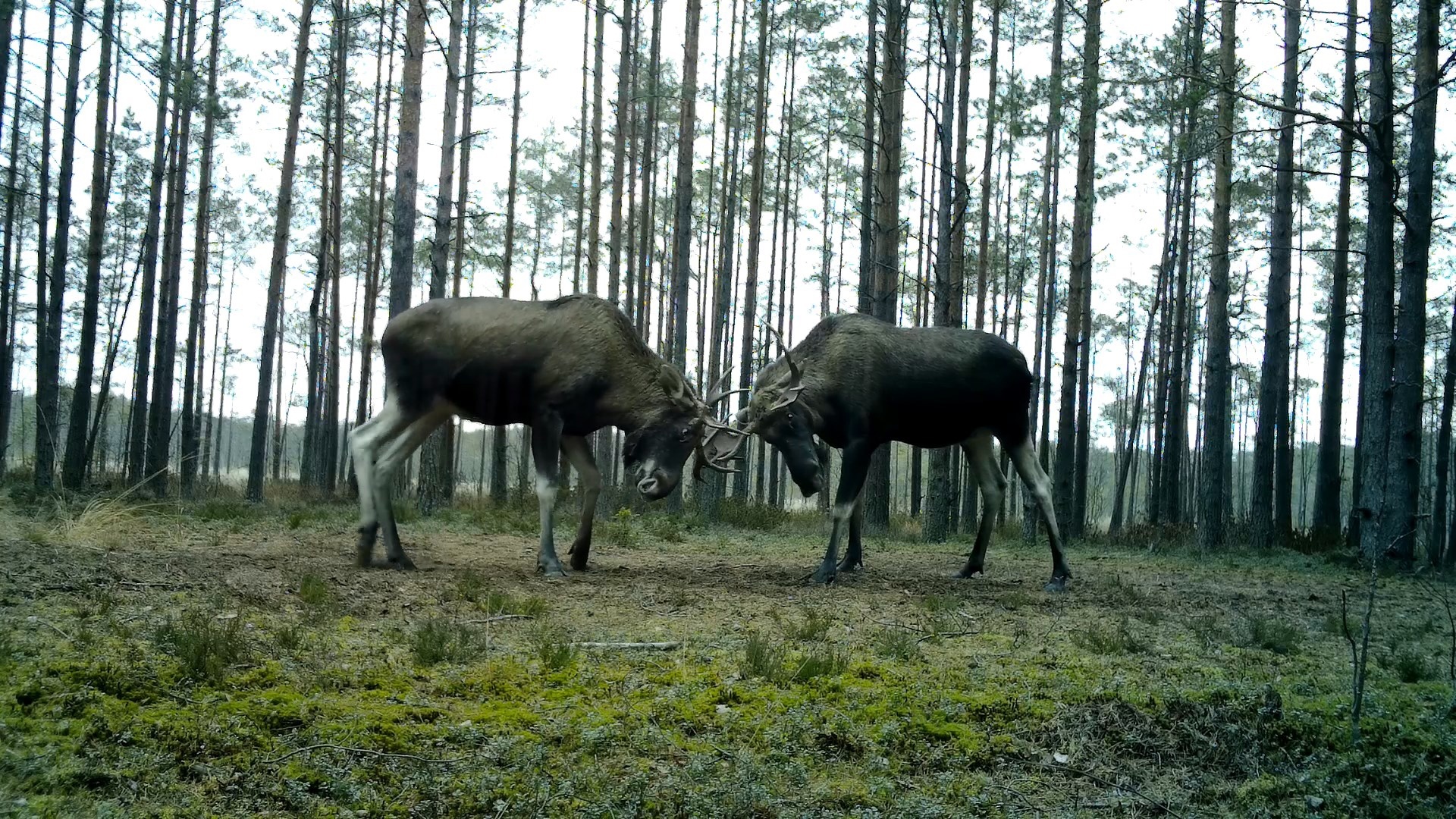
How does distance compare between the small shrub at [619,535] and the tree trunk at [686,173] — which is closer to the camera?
the small shrub at [619,535]

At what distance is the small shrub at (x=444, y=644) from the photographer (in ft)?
14.8

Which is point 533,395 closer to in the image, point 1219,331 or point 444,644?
point 444,644

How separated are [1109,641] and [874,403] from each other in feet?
12.1

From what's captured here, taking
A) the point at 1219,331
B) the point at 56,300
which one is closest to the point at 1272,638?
the point at 1219,331

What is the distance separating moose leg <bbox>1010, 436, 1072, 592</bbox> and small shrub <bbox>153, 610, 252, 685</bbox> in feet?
22.0

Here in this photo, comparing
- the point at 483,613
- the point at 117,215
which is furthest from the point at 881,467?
the point at 117,215

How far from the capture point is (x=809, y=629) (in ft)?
18.3

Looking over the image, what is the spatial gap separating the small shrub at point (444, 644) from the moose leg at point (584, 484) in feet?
11.1

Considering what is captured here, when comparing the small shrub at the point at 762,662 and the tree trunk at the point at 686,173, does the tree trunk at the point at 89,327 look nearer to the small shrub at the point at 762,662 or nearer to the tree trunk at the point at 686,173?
the tree trunk at the point at 686,173

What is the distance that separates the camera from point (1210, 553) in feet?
45.1

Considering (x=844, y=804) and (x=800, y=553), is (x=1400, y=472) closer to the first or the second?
(x=800, y=553)

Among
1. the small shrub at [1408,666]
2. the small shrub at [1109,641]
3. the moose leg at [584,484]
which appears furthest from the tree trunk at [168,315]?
the small shrub at [1408,666]

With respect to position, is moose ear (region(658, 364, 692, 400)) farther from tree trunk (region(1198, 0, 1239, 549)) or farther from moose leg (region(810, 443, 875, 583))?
tree trunk (region(1198, 0, 1239, 549))

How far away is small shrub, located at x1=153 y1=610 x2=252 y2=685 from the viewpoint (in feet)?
12.7
